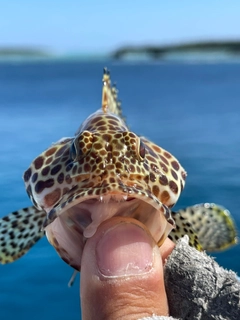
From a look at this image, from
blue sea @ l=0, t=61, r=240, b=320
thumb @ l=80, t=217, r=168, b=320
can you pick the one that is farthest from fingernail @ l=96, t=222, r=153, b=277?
blue sea @ l=0, t=61, r=240, b=320

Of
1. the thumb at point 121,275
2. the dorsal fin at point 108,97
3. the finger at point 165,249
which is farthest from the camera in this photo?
the dorsal fin at point 108,97

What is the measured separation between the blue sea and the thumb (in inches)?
93.5

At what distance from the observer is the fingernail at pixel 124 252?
4.83ft

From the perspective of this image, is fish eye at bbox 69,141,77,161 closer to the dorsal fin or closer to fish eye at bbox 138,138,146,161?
fish eye at bbox 138,138,146,161

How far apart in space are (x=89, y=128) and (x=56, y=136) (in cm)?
589

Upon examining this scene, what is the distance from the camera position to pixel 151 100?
12.5 meters

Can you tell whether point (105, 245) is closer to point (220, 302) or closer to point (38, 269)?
point (220, 302)

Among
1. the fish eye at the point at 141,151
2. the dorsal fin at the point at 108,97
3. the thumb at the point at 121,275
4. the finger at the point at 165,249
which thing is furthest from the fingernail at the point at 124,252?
the dorsal fin at the point at 108,97

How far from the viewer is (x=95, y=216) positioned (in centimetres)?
156

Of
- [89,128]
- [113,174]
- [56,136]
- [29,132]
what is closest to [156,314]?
[113,174]

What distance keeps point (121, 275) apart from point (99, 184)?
287 millimetres

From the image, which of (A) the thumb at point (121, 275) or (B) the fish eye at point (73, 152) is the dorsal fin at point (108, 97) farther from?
(A) the thumb at point (121, 275)

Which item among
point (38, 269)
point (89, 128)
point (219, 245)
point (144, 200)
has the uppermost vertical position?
point (89, 128)

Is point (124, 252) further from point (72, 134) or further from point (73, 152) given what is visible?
point (72, 134)
